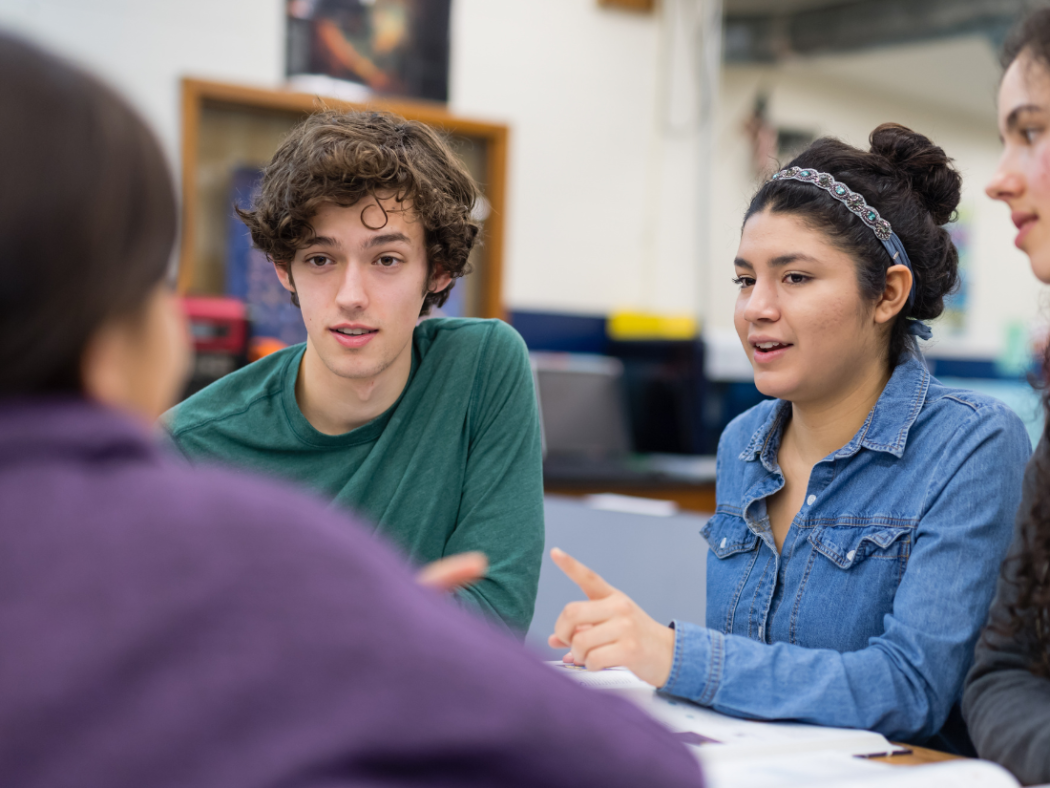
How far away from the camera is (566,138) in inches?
183

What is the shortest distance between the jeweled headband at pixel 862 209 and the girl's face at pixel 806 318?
0.05 m

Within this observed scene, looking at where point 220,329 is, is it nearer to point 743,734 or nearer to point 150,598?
point 743,734

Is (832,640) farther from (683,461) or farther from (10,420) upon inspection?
(683,461)

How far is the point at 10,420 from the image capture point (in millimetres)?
485

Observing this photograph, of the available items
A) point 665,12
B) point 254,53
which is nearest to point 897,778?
point 254,53

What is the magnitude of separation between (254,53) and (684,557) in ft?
9.47

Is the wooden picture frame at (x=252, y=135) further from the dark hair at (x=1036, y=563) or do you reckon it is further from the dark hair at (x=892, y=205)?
the dark hair at (x=1036, y=563)

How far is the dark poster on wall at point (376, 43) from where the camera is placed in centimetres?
410

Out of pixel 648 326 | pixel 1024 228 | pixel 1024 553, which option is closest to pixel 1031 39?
pixel 1024 228

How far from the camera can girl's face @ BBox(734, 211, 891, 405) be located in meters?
1.35

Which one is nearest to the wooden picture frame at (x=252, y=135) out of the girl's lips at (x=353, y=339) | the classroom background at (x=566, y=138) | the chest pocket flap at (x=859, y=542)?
the classroom background at (x=566, y=138)

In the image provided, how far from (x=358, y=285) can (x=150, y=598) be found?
3.36 ft

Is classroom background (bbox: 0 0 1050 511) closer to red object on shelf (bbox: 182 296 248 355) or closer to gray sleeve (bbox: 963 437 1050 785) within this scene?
red object on shelf (bbox: 182 296 248 355)

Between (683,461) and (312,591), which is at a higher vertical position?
(312,591)
